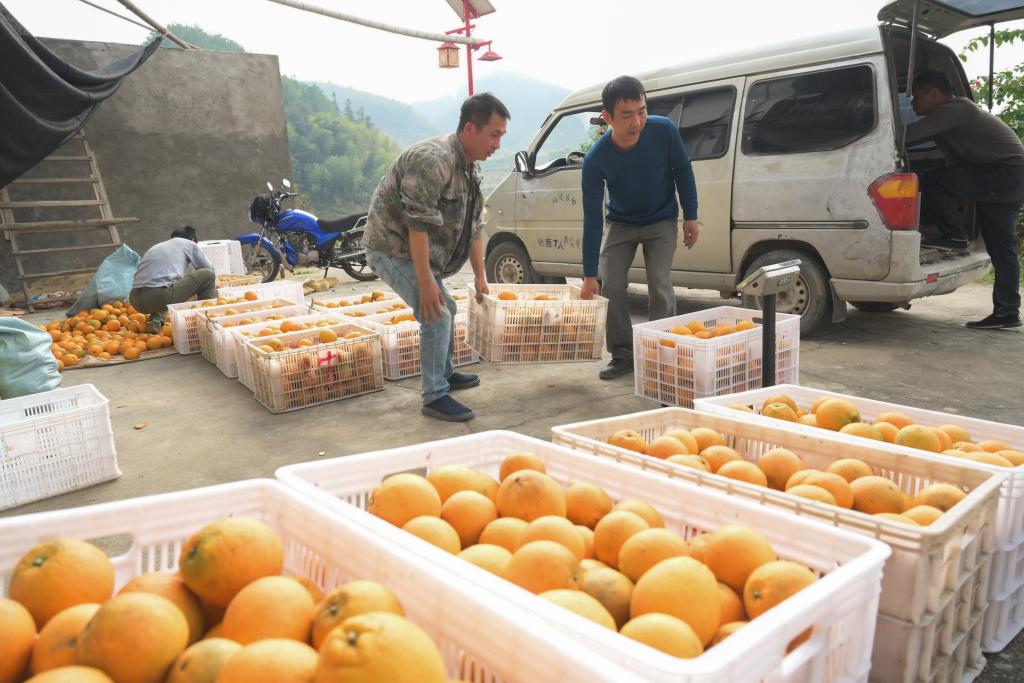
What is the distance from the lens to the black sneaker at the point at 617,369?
16.5 ft

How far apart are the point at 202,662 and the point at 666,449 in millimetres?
1540

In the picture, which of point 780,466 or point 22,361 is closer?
point 780,466

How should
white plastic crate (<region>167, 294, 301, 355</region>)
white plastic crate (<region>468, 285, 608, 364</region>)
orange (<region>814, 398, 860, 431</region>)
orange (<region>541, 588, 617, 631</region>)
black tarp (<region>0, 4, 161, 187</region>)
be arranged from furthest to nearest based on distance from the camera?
black tarp (<region>0, 4, 161, 187</region>), white plastic crate (<region>167, 294, 301, 355</region>), white plastic crate (<region>468, 285, 608, 364</region>), orange (<region>814, 398, 860, 431</region>), orange (<region>541, 588, 617, 631</region>)

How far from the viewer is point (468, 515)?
5.28 ft

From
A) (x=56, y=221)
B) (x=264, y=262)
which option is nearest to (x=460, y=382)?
(x=264, y=262)

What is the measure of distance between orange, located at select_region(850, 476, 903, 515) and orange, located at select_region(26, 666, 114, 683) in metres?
1.75

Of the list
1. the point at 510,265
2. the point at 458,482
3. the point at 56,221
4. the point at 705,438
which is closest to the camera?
the point at 458,482

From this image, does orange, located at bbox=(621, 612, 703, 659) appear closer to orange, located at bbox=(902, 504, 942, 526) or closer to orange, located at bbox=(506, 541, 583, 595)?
orange, located at bbox=(506, 541, 583, 595)

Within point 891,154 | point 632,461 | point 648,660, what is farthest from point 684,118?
point 648,660

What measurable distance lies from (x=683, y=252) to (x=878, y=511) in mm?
4903

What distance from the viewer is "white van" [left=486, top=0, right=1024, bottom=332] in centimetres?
515

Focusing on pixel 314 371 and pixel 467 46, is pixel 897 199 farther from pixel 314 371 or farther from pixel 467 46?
pixel 467 46

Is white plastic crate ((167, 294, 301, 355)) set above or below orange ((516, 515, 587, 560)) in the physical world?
below

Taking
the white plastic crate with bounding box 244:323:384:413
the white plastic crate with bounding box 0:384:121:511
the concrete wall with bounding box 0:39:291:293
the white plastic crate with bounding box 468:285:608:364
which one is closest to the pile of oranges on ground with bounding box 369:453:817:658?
the white plastic crate with bounding box 0:384:121:511
